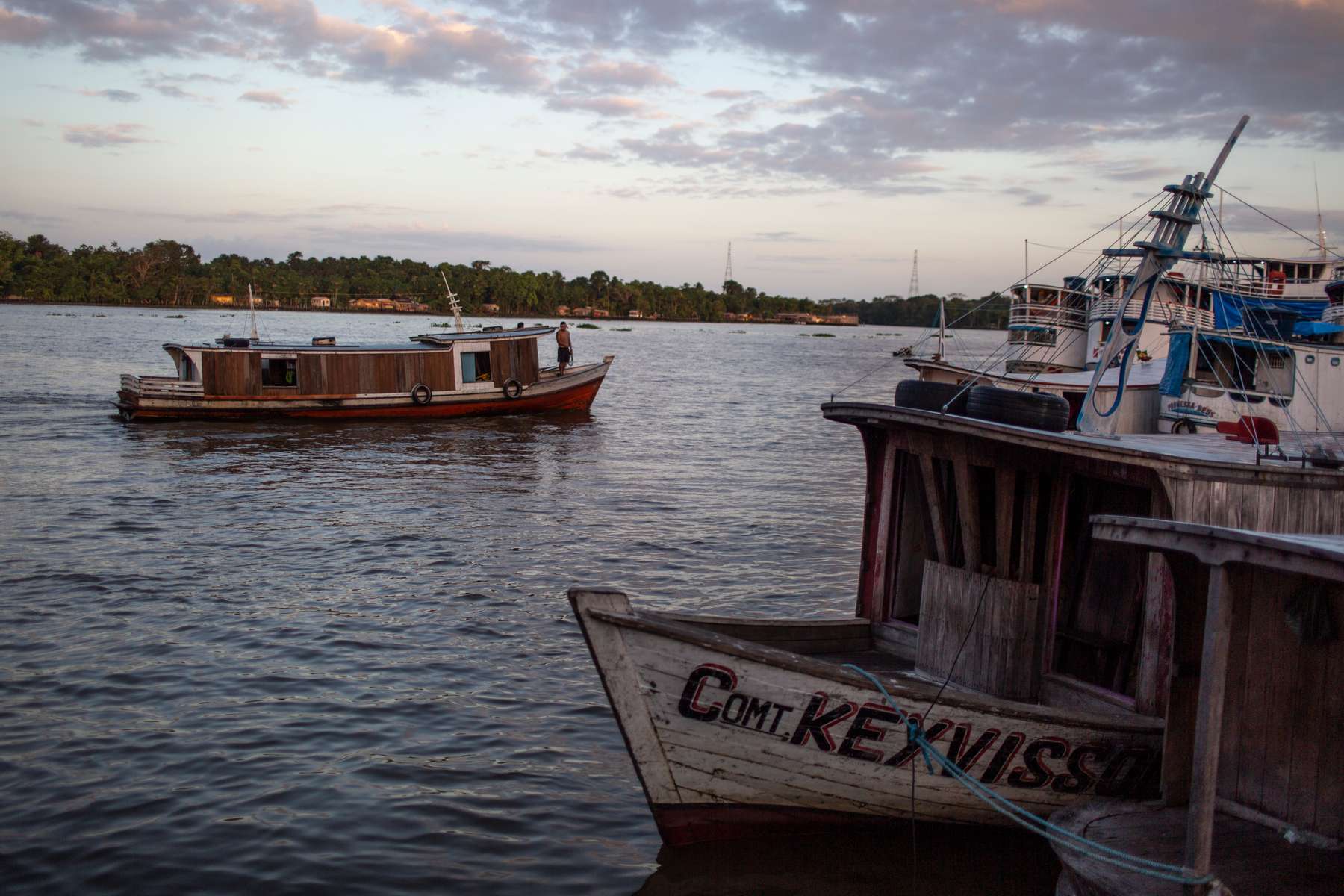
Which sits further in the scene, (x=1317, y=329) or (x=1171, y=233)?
(x=1317, y=329)

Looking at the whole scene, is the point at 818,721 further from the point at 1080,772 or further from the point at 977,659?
the point at 977,659

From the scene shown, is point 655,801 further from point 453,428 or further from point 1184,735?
point 453,428

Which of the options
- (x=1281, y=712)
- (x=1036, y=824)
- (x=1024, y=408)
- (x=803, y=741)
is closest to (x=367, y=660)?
(x=803, y=741)

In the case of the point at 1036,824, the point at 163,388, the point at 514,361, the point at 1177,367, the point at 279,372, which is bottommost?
the point at 1036,824

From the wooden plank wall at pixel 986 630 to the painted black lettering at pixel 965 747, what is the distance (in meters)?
1.25

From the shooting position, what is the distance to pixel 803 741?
6.44 metres

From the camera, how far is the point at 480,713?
950 cm

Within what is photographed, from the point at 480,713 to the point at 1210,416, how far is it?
52.2 ft

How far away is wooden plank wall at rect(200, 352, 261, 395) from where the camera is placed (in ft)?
95.8

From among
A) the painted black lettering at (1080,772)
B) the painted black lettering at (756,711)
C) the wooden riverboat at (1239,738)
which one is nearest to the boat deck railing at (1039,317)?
the painted black lettering at (1080,772)

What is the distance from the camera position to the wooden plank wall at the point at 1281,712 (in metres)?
5.76

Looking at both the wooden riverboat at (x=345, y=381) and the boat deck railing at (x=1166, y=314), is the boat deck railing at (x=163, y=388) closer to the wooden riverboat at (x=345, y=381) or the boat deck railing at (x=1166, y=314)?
the wooden riverboat at (x=345, y=381)

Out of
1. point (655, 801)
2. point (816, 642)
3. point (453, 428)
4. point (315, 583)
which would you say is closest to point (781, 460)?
point (453, 428)

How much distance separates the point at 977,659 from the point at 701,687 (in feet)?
9.39
